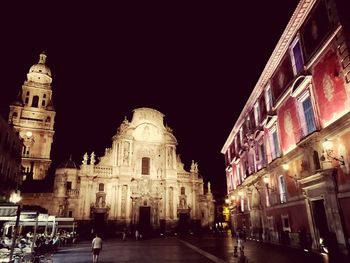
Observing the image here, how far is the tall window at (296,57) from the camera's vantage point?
709 inches

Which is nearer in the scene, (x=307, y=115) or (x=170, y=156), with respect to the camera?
(x=307, y=115)

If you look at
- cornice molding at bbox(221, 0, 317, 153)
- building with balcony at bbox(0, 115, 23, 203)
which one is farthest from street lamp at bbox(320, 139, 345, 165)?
building with balcony at bbox(0, 115, 23, 203)

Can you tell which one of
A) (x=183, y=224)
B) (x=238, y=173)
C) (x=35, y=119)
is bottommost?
(x=183, y=224)

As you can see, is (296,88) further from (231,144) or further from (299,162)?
(231,144)

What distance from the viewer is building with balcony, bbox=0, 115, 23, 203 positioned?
26.7m

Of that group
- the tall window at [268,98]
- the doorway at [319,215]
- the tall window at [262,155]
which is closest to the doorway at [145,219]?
the tall window at [262,155]

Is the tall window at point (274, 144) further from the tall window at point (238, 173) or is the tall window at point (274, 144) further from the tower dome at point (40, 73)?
the tower dome at point (40, 73)

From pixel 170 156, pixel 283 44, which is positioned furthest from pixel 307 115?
pixel 170 156

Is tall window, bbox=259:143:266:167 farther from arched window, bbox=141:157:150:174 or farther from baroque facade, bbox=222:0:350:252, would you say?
arched window, bbox=141:157:150:174

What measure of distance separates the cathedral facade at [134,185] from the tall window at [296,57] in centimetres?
3149

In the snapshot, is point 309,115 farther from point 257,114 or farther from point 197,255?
point 197,255

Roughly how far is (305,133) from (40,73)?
208ft

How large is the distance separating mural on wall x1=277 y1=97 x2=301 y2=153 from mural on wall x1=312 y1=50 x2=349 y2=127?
124 inches

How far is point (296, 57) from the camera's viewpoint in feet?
61.3
